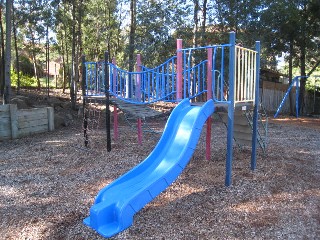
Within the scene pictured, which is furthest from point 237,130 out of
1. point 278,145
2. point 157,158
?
point 157,158

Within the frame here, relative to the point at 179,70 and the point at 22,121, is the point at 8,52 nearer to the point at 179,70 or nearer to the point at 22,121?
the point at 22,121

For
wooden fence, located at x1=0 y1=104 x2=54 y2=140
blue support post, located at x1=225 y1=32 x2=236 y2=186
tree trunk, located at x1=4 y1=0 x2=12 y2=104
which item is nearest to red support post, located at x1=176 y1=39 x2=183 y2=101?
blue support post, located at x1=225 y1=32 x2=236 y2=186

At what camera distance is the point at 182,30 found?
13.1m

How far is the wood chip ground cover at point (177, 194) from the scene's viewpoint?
11.7 ft

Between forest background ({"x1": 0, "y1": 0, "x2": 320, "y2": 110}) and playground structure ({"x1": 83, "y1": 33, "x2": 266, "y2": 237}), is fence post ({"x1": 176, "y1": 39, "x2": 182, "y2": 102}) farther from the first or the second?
forest background ({"x1": 0, "y1": 0, "x2": 320, "y2": 110})

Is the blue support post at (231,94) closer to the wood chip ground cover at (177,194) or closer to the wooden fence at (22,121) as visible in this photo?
the wood chip ground cover at (177,194)

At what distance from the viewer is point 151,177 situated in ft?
13.0

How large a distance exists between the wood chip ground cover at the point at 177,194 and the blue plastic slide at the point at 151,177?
20 centimetres

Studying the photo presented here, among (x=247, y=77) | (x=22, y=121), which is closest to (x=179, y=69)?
(x=247, y=77)

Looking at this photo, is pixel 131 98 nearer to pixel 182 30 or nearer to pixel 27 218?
pixel 27 218

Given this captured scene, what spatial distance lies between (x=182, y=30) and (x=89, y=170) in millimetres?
8877

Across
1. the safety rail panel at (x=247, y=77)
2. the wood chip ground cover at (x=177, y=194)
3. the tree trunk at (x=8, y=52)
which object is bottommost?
the wood chip ground cover at (x=177, y=194)

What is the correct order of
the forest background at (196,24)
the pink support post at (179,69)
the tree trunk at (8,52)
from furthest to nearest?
the forest background at (196,24), the tree trunk at (8,52), the pink support post at (179,69)

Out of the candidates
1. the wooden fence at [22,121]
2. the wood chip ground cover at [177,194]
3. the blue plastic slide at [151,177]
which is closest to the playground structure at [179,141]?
the blue plastic slide at [151,177]
